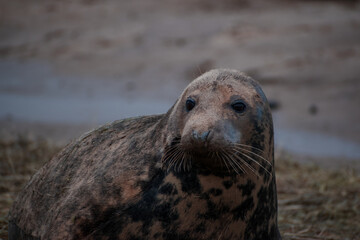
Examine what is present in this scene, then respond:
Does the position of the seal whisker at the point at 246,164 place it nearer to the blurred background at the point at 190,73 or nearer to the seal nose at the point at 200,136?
the seal nose at the point at 200,136

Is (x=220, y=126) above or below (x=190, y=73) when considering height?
below

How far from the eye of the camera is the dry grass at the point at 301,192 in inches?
161

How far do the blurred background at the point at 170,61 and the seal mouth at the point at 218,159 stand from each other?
3.97 meters

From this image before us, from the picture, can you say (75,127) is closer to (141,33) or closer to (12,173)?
(12,173)

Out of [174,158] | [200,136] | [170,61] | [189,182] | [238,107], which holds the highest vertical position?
[170,61]

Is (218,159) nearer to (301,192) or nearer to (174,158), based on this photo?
(174,158)

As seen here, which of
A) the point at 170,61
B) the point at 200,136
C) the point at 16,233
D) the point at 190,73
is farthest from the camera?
the point at 170,61

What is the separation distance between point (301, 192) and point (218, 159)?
8.60 feet

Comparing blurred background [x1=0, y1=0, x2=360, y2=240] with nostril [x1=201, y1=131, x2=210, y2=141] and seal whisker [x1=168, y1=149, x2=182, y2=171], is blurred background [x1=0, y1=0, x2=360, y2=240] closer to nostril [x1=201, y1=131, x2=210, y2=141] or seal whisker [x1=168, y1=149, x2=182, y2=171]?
seal whisker [x1=168, y1=149, x2=182, y2=171]

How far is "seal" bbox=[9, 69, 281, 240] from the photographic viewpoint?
8.34ft

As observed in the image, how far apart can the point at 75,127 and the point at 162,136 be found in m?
5.05

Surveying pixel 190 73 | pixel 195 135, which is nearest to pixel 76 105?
pixel 190 73

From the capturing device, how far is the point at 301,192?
4.88 meters

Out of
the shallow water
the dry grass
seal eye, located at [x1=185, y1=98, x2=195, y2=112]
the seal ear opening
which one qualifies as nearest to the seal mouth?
seal eye, located at [x1=185, y1=98, x2=195, y2=112]
